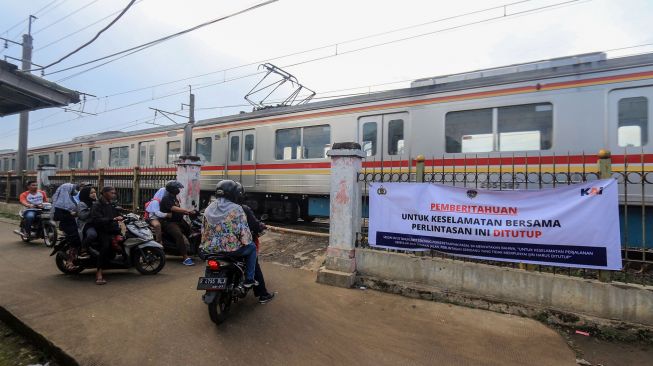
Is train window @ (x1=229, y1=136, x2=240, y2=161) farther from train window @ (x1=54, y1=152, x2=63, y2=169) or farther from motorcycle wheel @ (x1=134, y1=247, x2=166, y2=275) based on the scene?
train window @ (x1=54, y1=152, x2=63, y2=169)

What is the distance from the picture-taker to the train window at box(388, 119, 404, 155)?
7.60m

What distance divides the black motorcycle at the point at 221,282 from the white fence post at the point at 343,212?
1.53 m

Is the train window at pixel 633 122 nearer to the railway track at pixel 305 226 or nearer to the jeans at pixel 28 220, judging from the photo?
the railway track at pixel 305 226

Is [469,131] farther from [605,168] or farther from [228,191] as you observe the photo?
[228,191]

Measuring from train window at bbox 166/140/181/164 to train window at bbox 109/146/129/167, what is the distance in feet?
9.08

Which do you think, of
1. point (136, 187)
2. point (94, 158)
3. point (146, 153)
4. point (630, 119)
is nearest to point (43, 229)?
point (136, 187)

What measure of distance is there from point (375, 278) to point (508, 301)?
1.63 meters

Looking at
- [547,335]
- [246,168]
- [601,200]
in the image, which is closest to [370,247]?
[547,335]

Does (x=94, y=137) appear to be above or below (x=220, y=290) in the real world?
above

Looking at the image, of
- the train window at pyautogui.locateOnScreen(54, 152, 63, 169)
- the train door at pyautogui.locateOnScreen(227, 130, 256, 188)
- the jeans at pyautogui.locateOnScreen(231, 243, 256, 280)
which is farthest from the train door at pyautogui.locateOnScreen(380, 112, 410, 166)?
the train window at pyautogui.locateOnScreen(54, 152, 63, 169)

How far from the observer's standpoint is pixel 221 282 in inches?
140

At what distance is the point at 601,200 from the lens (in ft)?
12.5

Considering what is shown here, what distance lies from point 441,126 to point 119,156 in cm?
1227

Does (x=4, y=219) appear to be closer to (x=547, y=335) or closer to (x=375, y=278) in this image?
(x=375, y=278)
